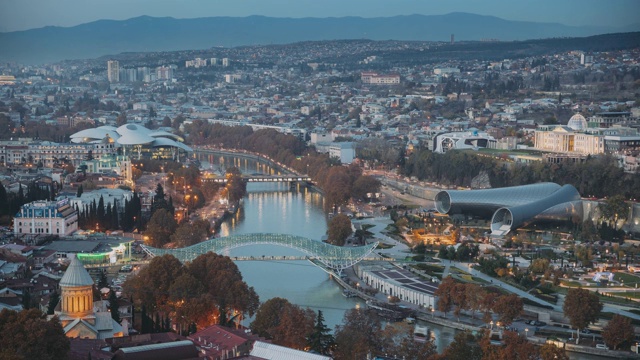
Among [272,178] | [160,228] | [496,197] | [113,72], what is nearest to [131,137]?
[272,178]

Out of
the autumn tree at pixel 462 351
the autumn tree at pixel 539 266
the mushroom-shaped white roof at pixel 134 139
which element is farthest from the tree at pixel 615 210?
the mushroom-shaped white roof at pixel 134 139

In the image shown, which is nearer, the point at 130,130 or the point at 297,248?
the point at 297,248

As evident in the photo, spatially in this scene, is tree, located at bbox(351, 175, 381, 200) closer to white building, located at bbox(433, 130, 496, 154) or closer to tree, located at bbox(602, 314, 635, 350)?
white building, located at bbox(433, 130, 496, 154)

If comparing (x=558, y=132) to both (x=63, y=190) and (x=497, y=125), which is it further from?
(x=63, y=190)

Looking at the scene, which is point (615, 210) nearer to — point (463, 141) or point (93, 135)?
point (463, 141)

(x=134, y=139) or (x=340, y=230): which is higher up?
(x=340, y=230)

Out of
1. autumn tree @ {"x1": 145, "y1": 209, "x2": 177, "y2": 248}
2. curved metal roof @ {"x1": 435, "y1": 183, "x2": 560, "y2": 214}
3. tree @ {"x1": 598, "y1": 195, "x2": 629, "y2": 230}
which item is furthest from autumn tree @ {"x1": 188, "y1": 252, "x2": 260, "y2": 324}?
tree @ {"x1": 598, "y1": 195, "x2": 629, "y2": 230}
